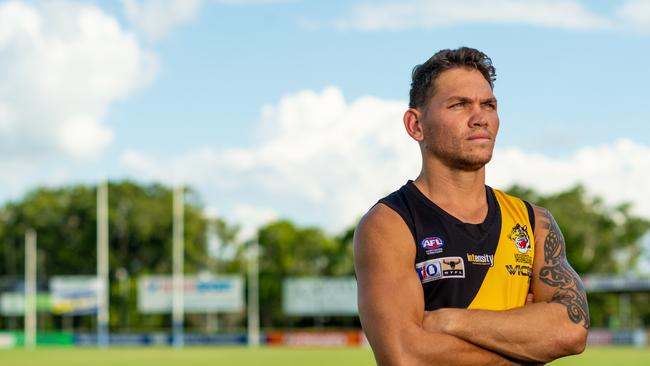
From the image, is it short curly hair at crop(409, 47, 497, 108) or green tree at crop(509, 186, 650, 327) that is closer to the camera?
short curly hair at crop(409, 47, 497, 108)

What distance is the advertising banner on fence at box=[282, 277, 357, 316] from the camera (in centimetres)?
6222

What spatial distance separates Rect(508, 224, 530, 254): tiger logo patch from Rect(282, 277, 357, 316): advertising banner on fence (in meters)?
57.9

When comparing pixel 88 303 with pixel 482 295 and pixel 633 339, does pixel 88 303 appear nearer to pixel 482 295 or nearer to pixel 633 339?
pixel 633 339

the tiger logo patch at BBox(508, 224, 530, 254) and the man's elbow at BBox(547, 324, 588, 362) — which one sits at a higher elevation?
the tiger logo patch at BBox(508, 224, 530, 254)

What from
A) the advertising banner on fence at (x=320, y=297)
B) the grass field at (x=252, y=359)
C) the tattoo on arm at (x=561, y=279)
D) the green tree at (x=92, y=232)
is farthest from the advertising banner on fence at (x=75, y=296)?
the tattoo on arm at (x=561, y=279)

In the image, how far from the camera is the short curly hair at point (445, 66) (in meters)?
4.28

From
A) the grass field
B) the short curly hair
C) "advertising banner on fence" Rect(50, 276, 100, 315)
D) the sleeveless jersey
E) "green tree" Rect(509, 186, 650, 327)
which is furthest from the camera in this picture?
"green tree" Rect(509, 186, 650, 327)

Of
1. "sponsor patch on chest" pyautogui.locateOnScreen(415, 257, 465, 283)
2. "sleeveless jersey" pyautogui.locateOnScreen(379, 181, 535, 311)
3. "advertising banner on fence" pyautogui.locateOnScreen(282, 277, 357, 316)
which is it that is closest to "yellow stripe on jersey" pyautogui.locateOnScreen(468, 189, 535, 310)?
"sleeveless jersey" pyautogui.locateOnScreen(379, 181, 535, 311)

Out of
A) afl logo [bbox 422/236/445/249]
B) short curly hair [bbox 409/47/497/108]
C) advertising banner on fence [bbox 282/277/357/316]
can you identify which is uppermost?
short curly hair [bbox 409/47/497/108]

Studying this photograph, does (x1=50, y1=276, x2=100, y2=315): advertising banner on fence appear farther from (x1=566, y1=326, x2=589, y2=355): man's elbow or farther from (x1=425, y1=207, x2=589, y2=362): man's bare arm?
(x1=566, y1=326, x2=589, y2=355): man's elbow

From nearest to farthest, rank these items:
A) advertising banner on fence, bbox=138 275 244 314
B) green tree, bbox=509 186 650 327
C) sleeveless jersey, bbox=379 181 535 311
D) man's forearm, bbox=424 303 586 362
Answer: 1. man's forearm, bbox=424 303 586 362
2. sleeveless jersey, bbox=379 181 535 311
3. advertising banner on fence, bbox=138 275 244 314
4. green tree, bbox=509 186 650 327

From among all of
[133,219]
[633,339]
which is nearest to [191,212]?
[133,219]

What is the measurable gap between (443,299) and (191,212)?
93201 mm

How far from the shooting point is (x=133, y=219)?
92.9 meters
